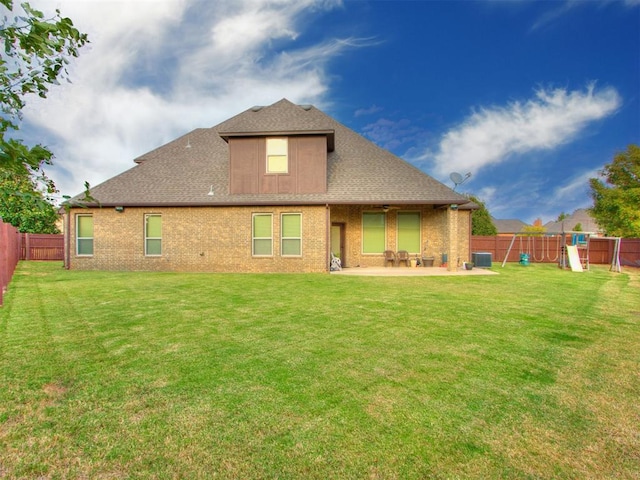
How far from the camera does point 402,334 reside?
495 cm

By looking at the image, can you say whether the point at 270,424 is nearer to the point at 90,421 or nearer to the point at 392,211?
the point at 90,421

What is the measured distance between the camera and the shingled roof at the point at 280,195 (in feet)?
45.0

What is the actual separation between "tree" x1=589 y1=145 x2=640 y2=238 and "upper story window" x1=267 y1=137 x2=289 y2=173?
28599mm

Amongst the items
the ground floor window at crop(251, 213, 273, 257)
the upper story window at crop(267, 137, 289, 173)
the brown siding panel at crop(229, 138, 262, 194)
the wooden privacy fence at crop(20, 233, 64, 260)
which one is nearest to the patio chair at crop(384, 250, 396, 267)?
the ground floor window at crop(251, 213, 273, 257)

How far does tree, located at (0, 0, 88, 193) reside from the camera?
5.66ft

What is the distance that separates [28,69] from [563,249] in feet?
68.0

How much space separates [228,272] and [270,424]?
11.8 metres

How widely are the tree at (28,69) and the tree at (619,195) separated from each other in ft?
116

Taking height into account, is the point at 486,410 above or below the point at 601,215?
below

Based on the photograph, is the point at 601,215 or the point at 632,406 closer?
the point at 632,406

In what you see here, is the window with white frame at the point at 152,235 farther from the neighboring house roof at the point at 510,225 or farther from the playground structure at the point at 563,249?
the neighboring house roof at the point at 510,225

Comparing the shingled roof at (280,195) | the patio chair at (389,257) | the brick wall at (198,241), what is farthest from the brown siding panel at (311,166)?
the patio chair at (389,257)

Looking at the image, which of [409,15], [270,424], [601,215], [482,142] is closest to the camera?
[270,424]

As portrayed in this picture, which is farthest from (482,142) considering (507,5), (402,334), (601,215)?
(402,334)
